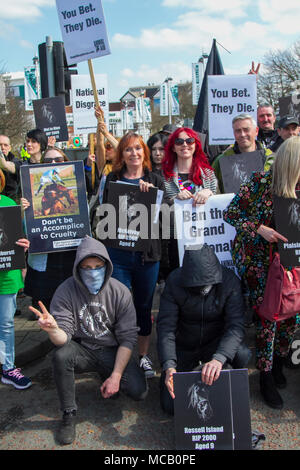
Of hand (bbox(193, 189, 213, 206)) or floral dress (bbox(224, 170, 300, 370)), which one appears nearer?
floral dress (bbox(224, 170, 300, 370))

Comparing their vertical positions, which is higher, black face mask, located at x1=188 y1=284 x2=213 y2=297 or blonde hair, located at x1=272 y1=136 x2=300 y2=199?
blonde hair, located at x1=272 y1=136 x2=300 y2=199

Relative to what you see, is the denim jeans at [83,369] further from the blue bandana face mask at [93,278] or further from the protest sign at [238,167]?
the protest sign at [238,167]

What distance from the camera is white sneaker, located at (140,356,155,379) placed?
135 inches

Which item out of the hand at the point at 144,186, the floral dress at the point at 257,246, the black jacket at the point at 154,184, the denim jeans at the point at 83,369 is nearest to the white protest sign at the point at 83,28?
the black jacket at the point at 154,184

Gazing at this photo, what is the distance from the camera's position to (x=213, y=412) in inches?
95.9

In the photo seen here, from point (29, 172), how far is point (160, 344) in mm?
1864

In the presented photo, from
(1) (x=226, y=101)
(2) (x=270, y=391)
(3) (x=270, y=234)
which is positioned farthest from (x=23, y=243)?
(1) (x=226, y=101)

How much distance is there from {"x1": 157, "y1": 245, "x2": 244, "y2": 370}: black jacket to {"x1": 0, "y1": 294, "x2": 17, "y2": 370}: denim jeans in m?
1.31

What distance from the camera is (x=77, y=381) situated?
3414 mm

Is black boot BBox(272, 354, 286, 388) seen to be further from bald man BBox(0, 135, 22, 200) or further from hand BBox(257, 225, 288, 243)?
bald man BBox(0, 135, 22, 200)

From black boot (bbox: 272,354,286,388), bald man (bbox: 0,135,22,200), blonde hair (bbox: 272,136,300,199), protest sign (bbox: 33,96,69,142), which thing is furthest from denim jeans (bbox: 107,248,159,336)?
protest sign (bbox: 33,96,69,142)

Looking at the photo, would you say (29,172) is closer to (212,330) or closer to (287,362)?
(212,330)

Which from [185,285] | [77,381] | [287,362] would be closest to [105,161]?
[185,285]

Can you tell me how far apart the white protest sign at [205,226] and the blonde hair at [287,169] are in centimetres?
91
